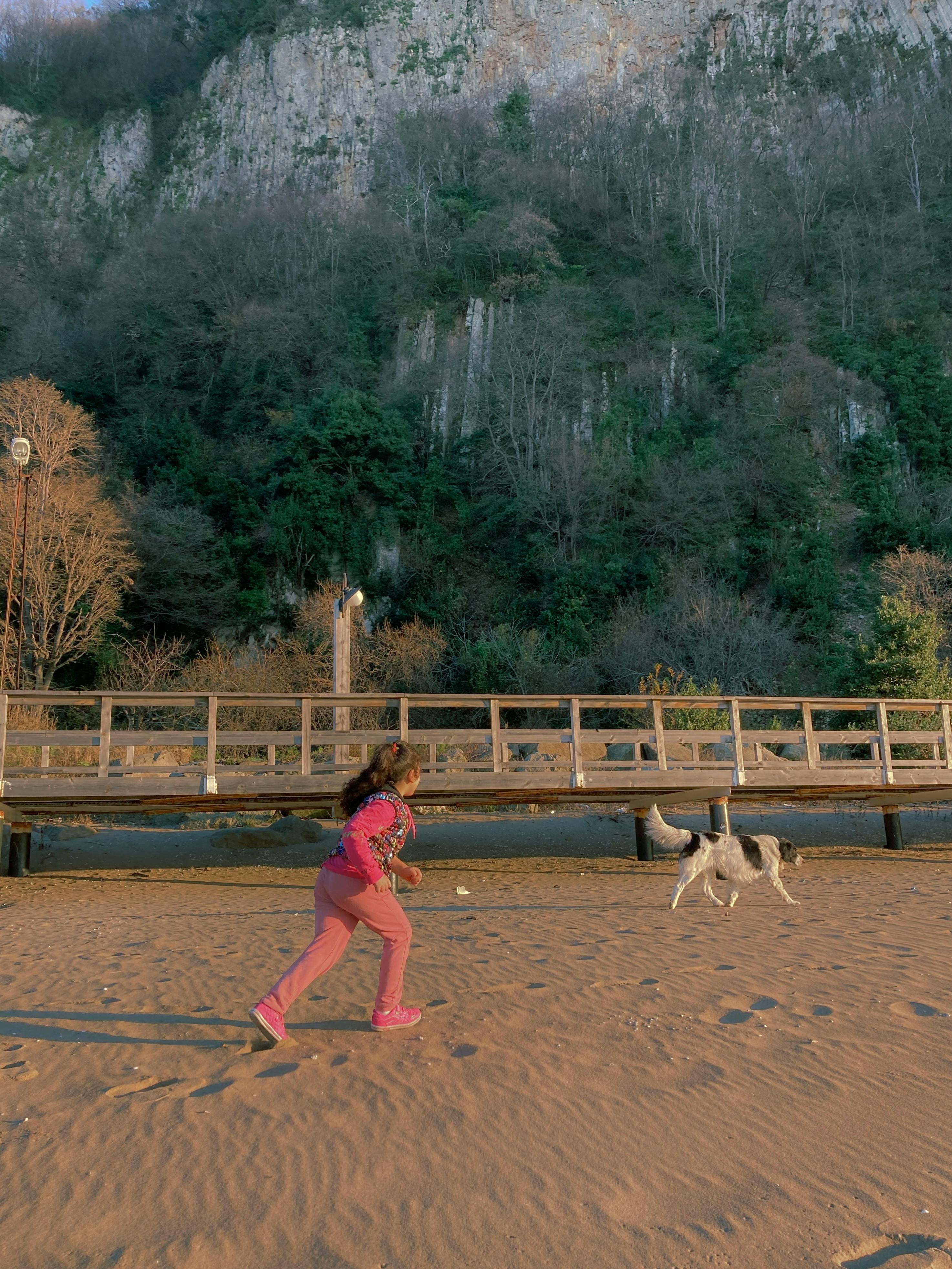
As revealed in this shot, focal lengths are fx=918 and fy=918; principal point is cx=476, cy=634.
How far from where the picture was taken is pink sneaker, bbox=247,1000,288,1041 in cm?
466

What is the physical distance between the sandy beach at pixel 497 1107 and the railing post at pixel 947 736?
6.74 meters

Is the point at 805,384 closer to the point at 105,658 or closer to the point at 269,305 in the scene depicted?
the point at 269,305

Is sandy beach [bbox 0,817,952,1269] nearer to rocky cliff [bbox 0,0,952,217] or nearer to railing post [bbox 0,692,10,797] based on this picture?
railing post [bbox 0,692,10,797]

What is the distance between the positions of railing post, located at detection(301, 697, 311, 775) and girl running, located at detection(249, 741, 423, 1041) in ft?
21.4

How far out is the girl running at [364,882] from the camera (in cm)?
467

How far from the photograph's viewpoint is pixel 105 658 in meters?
30.0

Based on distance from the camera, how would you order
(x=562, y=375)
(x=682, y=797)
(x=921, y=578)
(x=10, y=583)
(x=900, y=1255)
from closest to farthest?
1. (x=900, y=1255)
2. (x=682, y=797)
3. (x=10, y=583)
4. (x=921, y=578)
5. (x=562, y=375)

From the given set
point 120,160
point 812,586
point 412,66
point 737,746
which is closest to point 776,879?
point 737,746

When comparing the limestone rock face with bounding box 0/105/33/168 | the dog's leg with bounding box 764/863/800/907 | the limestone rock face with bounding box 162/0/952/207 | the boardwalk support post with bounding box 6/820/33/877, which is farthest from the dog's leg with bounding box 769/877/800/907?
the limestone rock face with bounding box 0/105/33/168

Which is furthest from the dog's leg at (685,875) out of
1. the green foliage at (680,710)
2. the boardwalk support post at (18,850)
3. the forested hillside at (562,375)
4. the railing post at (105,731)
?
the forested hillside at (562,375)

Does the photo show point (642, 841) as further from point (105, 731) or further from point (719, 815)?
point (105, 731)

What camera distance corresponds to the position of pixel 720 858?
9.18 meters

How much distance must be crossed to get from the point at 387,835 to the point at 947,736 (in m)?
11.9

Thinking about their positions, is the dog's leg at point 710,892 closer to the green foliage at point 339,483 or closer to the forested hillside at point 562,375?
the forested hillside at point 562,375
